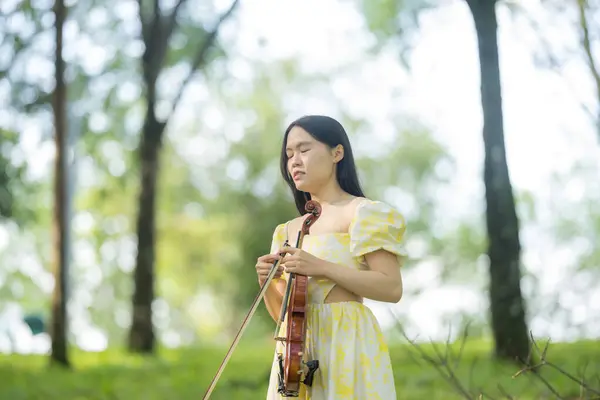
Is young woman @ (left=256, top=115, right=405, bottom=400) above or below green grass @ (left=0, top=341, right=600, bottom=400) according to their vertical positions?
above

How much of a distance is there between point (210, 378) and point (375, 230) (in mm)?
5196

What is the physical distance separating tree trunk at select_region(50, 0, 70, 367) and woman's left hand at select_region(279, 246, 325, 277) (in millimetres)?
7572

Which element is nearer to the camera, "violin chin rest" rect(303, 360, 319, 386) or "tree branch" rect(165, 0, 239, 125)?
"violin chin rest" rect(303, 360, 319, 386)

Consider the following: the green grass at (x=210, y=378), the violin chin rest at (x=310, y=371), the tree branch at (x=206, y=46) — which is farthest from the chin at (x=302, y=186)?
the tree branch at (x=206, y=46)

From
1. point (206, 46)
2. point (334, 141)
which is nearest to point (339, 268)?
point (334, 141)

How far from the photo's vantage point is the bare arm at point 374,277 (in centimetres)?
256

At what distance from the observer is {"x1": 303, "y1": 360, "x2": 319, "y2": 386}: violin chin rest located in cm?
253

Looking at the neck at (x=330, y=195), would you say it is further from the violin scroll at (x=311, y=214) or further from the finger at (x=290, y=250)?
the finger at (x=290, y=250)

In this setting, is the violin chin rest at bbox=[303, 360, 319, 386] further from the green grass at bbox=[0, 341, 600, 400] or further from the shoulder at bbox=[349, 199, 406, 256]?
the green grass at bbox=[0, 341, 600, 400]

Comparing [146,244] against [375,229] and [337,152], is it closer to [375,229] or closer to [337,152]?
[337,152]

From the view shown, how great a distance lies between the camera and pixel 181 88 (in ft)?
37.2

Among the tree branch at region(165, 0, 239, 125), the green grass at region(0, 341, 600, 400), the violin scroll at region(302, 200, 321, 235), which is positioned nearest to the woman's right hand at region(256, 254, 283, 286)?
the violin scroll at region(302, 200, 321, 235)

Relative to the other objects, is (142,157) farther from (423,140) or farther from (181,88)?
(423,140)

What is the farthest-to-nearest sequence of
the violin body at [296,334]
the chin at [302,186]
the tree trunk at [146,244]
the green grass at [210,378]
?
1. the tree trunk at [146,244]
2. the green grass at [210,378]
3. the chin at [302,186]
4. the violin body at [296,334]
